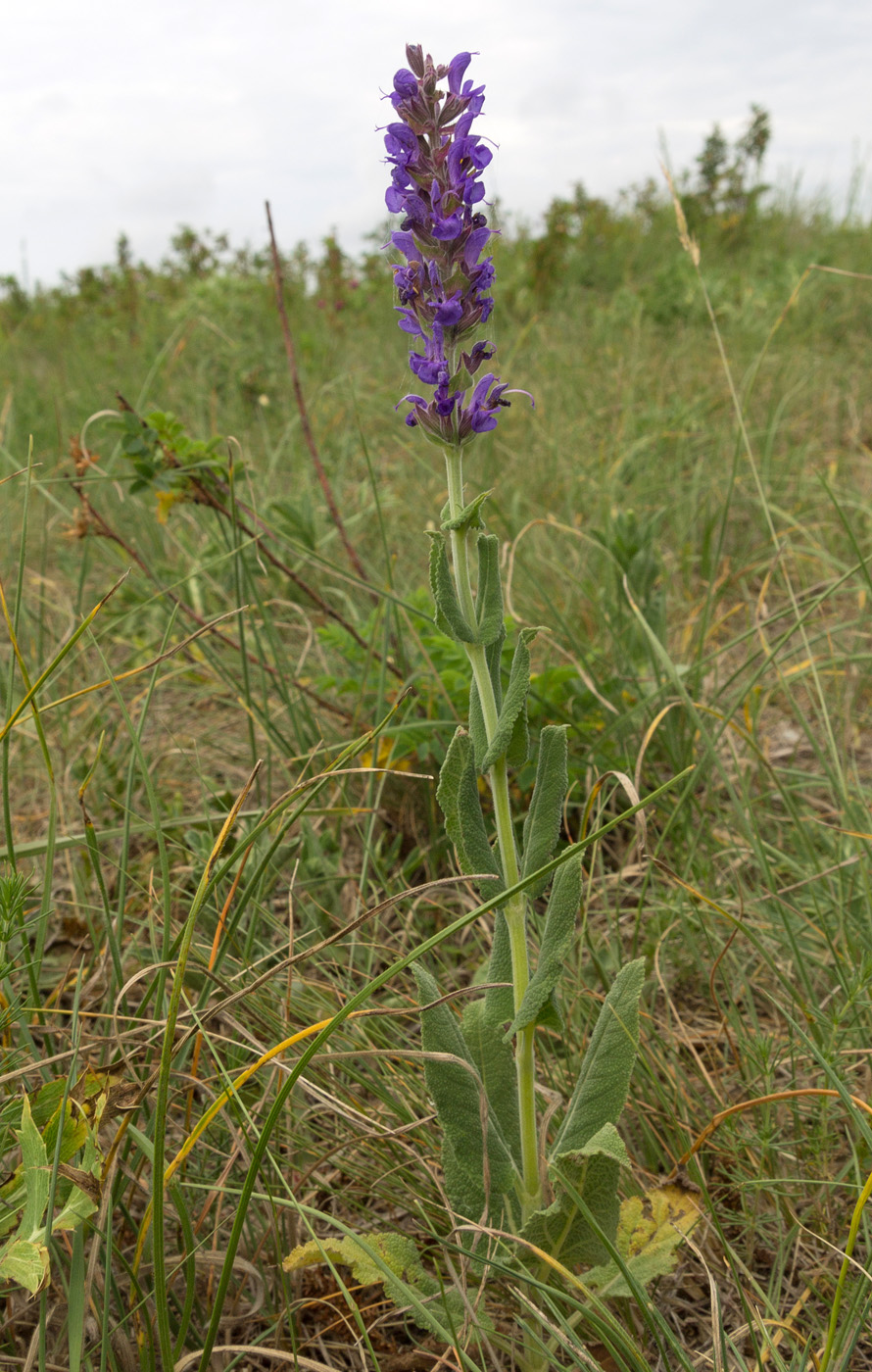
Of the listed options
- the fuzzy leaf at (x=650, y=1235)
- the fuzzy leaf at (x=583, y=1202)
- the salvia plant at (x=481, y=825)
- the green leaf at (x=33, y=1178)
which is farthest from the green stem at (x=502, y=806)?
the green leaf at (x=33, y=1178)

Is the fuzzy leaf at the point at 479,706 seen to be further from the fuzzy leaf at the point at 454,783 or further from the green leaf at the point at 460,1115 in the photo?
the green leaf at the point at 460,1115

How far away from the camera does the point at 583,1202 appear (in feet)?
3.74

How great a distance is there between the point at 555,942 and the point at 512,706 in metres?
0.32

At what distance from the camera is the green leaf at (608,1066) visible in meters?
1.26

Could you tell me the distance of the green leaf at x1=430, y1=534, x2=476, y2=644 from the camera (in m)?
1.18

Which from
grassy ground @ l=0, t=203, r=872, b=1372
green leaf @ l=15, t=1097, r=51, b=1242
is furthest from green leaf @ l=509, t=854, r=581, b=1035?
green leaf @ l=15, t=1097, r=51, b=1242

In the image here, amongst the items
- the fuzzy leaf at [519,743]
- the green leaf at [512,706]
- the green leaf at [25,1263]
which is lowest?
the green leaf at [25,1263]

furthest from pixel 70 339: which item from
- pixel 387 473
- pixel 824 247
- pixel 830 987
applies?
pixel 830 987

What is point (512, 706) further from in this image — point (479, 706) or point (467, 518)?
point (467, 518)

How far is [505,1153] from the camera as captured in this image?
1.33 meters

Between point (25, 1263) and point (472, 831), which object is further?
point (472, 831)

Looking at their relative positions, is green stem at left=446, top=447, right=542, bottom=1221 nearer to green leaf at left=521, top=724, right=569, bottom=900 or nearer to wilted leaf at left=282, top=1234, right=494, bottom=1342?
green leaf at left=521, top=724, right=569, bottom=900

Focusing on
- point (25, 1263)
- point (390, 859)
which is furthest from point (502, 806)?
point (390, 859)

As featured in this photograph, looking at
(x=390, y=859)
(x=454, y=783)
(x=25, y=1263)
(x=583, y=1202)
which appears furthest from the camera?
(x=390, y=859)
